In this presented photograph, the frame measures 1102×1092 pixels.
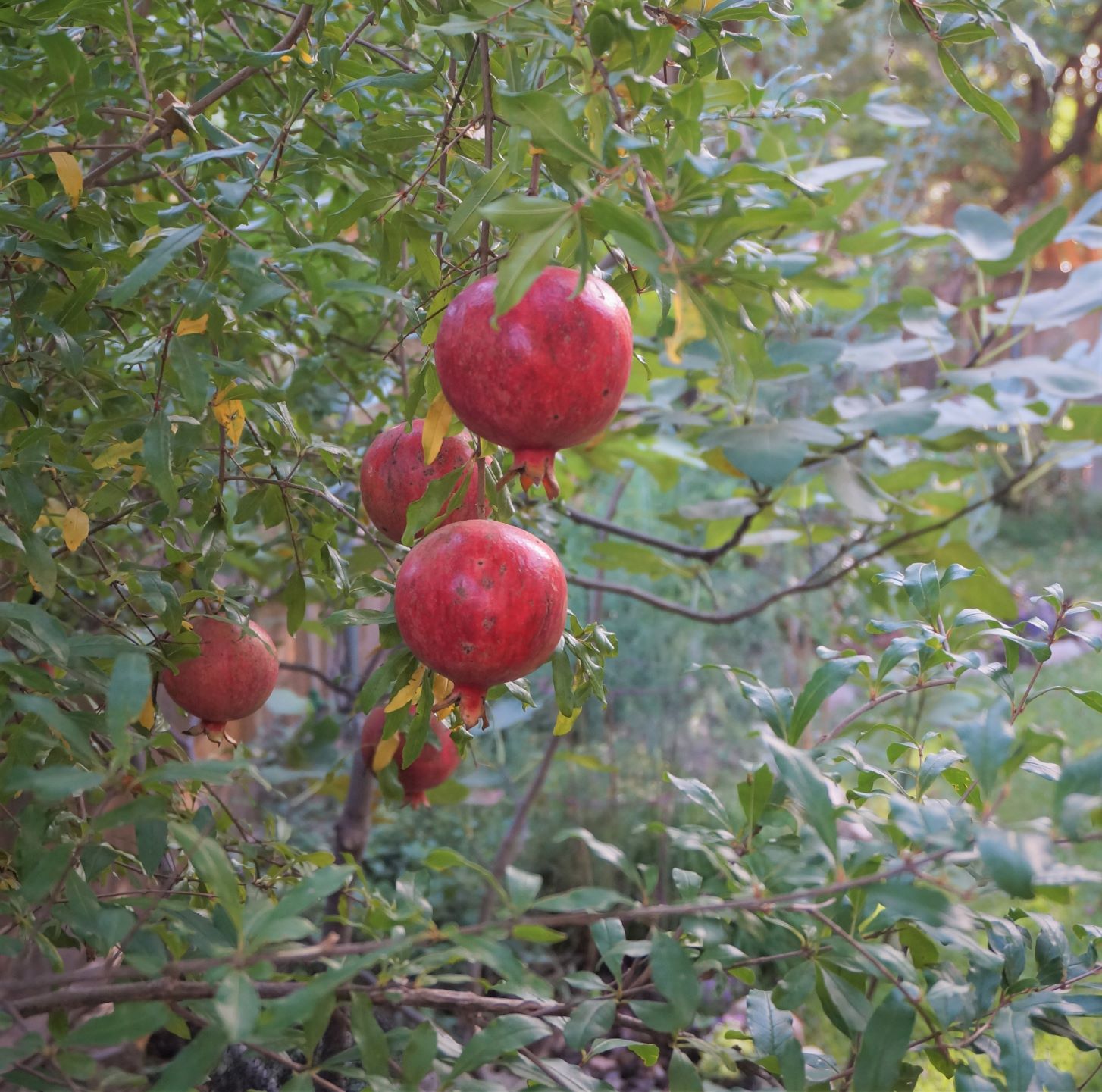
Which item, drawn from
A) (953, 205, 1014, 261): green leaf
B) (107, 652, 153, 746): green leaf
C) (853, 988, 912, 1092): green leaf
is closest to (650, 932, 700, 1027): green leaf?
(853, 988, 912, 1092): green leaf

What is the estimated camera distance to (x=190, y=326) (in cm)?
83

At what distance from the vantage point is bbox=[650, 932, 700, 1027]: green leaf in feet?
1.97

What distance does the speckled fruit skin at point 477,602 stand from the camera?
657mm

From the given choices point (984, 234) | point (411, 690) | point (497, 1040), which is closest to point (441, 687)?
point (411, 690)

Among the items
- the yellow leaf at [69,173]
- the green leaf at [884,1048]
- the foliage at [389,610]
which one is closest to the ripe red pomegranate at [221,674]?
the foliage at [389,610]

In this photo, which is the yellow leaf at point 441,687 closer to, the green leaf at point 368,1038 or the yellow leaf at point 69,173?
the green leaf at point 368,1038

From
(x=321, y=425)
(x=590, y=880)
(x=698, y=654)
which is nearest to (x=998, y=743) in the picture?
(x=321, y=425)

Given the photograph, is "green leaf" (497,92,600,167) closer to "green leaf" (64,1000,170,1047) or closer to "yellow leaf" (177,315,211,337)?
"yellow leaf" (177,315,211,337)

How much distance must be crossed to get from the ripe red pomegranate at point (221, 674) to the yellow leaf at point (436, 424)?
0.32m

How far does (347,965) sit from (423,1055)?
0.43 feet

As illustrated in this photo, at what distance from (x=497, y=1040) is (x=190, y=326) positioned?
0.58m

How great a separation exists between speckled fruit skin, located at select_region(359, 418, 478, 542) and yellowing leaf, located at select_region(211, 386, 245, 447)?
0.12 m

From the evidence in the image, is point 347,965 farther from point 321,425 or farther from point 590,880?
point 590,880

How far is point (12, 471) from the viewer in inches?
31.9
